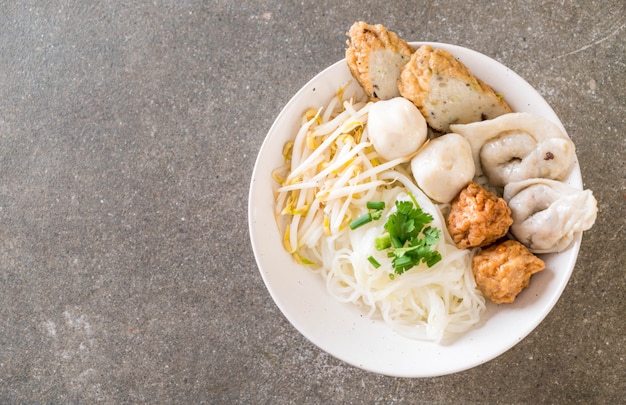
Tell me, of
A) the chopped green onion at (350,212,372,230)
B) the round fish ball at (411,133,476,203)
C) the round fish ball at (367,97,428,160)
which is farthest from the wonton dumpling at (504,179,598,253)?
the chopped green onion at (350,212,372,230)

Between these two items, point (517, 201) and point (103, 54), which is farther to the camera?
point (103, 54)

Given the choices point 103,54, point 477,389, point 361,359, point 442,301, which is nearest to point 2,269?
point 103,54

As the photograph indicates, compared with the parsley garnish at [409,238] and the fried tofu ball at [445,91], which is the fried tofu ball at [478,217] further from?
the fried tofu ball at [445,91]

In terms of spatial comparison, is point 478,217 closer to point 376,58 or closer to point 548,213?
point 548,213

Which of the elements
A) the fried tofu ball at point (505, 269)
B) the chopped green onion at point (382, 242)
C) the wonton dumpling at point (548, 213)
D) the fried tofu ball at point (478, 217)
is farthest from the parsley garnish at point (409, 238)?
the wonton dumpling at point (548, 213)

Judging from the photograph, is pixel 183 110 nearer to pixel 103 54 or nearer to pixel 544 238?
pixel 103 54

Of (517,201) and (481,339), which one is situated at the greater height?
(517,201)

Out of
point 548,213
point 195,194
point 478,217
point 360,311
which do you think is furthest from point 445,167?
point 195,194
